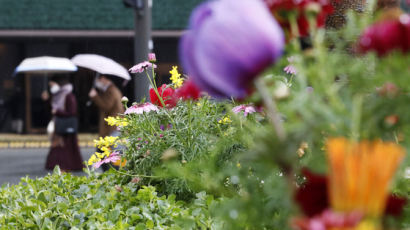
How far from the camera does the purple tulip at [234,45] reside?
943mm

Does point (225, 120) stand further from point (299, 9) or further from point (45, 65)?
point (45, 65)

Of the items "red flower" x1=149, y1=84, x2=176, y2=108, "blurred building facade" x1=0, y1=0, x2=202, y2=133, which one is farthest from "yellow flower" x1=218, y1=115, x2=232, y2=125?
"blurred building facade" x1=0, y1=0, x2=202, y2=133

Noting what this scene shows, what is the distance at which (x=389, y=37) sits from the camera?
96cm

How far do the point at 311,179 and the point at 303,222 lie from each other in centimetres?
17

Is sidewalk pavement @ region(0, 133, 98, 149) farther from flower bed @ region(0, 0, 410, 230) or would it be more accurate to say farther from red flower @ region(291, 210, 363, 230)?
red flower @ region(291, 210, 363, 230)

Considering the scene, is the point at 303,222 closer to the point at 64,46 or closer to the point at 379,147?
the point at 379,147

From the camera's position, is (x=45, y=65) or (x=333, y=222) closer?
(x=333, y=222)

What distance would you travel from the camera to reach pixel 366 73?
1125mm

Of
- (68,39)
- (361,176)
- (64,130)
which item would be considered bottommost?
(64,130)

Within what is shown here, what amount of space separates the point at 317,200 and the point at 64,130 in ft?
32.3

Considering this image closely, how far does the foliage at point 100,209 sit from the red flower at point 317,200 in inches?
57.2

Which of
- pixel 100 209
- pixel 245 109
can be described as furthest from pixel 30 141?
pixel 245 109

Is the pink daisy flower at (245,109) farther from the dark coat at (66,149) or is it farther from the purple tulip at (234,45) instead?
the dark coat at (66,149)

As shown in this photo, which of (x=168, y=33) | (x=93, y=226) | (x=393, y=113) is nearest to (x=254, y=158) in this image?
(x=393, y=113)
